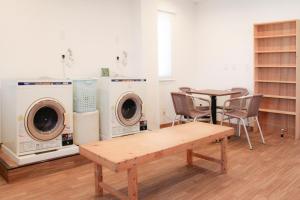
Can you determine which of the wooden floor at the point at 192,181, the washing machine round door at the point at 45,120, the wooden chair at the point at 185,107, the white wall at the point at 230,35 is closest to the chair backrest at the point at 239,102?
the white wall at the point at 230,35

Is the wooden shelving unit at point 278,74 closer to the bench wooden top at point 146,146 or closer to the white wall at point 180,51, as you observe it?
the white wall at point 180,51

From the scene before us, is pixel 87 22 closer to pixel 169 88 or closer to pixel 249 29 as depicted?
pixel 169 88

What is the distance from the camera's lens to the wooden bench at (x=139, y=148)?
2.38m

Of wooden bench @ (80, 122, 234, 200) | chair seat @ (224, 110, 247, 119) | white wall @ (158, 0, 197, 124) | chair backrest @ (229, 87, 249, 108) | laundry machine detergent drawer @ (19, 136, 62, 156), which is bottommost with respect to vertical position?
laundry machine detergent drawer @ (19, 136, 62, 156)

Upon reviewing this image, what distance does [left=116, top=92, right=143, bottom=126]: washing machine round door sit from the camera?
4216 mm

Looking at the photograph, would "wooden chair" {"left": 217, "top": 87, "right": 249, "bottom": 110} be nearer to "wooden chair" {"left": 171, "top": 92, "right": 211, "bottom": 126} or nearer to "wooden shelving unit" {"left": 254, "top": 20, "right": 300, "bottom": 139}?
"wooden shelving unit" {"left": 254, "top": 20, "right": 300, "bottom": 139}

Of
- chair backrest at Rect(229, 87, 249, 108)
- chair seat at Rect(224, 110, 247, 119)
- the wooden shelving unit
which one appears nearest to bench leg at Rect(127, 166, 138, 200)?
chair seat at Rect(224, 110, 247, 119)

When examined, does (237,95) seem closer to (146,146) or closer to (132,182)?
(146,146)

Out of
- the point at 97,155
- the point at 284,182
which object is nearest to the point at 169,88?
the point at 284,182

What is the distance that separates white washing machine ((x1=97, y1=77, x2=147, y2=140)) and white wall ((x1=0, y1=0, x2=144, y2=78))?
2.18ft

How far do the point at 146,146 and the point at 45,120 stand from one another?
156 centimetres

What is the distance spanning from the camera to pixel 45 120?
11.8 feet

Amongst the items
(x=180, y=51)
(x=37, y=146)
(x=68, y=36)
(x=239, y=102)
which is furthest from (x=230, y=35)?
(x=37, y=146)

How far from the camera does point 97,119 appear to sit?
163 inches
